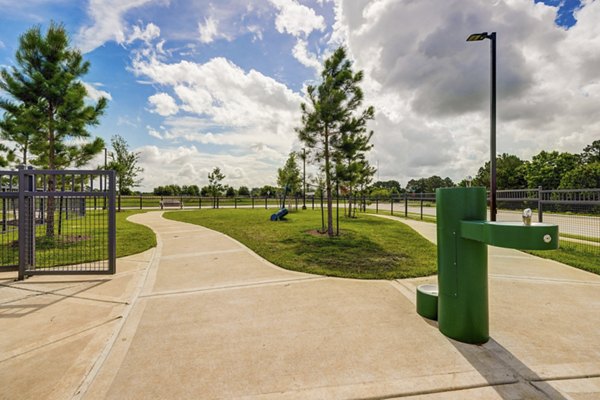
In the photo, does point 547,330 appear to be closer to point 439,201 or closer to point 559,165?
point 439,201

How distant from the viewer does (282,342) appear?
3.17m

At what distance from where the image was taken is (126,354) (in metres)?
2.95

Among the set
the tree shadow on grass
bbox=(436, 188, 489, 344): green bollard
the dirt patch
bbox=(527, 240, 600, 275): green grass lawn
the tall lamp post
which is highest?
the tall lamp post

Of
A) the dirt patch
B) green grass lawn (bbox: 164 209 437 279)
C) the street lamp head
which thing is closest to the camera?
green grass lawn (bbox: 164 209 437 279)

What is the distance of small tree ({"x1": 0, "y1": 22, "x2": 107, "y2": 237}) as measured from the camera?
9977 millimetres

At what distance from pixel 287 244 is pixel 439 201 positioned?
244 inches

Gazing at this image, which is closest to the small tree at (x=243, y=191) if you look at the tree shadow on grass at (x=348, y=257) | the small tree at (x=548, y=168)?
the small tree at (x=548, y=168)

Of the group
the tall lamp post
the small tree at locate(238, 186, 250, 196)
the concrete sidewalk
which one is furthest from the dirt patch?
the small tree at locate(238, 186, 250, 196)

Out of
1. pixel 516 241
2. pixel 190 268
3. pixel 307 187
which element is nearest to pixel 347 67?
pixel 307 187

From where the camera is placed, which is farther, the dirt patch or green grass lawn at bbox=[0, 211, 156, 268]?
the dirt patch

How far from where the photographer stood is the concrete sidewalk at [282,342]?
8.01ft

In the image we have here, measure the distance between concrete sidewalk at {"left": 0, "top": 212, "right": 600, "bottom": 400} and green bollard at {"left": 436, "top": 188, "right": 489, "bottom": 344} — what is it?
0.19 metres

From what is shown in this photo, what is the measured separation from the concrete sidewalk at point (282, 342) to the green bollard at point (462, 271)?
19 cm

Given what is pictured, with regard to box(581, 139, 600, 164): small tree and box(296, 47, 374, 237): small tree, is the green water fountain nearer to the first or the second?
box(296, 47, 374, 237): small tree
